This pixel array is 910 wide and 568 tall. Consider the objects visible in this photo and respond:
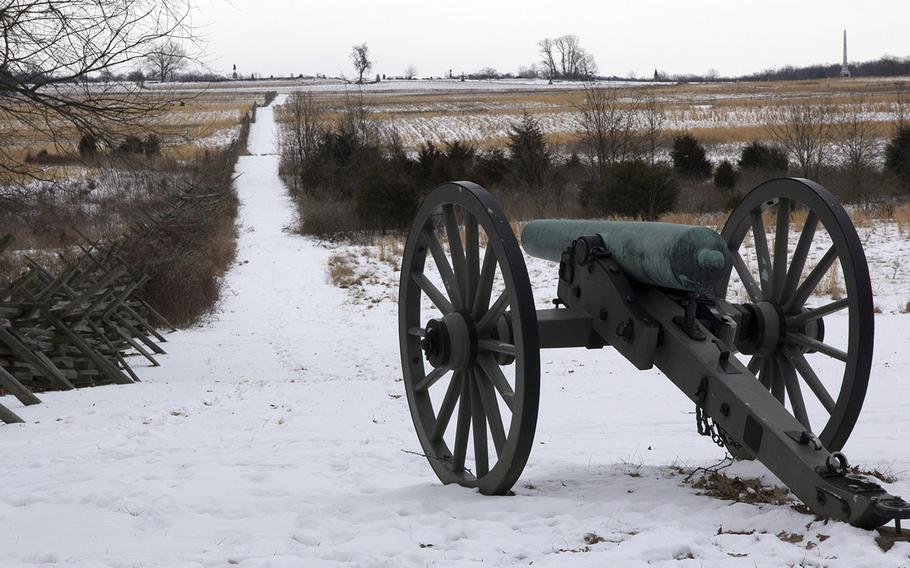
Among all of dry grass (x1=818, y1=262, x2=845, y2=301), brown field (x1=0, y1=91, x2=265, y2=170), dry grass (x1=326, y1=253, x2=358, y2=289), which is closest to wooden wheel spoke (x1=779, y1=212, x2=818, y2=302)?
brown field (x1=0, y1=91, x2=265, y2=170)

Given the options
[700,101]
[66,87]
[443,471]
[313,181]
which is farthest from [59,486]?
[700,101]

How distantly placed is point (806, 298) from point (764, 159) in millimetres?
29769

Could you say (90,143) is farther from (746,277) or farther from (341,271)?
(341,271)

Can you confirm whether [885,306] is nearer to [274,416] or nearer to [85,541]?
[274,416]

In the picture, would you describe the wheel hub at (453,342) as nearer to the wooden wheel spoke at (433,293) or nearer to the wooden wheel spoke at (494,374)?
the wooden wheel spoke at (494,374)

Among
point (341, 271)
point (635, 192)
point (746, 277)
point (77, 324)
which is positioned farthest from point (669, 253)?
point (635, 192)

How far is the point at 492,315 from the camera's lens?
4.66 meters

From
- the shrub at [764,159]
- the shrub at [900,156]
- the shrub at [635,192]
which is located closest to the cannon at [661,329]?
the shrub at [635,192]

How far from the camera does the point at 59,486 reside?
5.56m

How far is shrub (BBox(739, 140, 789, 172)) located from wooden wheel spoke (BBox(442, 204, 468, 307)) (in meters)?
28.3

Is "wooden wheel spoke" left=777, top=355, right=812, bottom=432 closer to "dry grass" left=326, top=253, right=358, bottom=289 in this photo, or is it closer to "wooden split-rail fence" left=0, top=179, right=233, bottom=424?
"wooden split-rail fence" left=0, top=179, right=233, bottom=424

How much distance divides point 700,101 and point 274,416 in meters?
68.5

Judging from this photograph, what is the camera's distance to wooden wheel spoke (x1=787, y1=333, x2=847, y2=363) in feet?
15.4

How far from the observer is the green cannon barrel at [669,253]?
4246 millimetres
